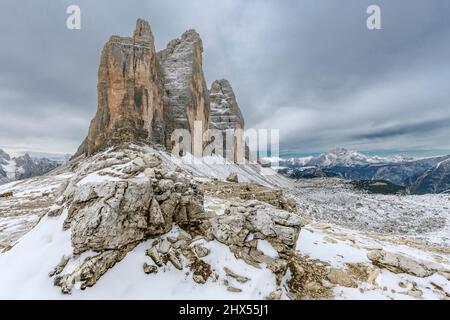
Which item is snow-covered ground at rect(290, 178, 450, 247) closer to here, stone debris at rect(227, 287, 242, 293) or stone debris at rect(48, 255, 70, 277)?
stone debris at rect(227, 287, 242, 293)

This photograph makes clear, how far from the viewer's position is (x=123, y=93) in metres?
70.4

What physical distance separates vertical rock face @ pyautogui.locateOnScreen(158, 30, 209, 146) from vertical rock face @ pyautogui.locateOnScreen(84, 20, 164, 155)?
15006mm

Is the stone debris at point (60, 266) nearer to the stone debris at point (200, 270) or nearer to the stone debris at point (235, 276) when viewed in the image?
the stone debris at point (200, 270)

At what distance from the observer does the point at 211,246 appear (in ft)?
33.4

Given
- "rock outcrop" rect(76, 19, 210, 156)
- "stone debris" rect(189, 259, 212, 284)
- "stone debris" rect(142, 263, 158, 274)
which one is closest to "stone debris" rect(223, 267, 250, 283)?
"stone debris" rect(189, 259, 212, 284)

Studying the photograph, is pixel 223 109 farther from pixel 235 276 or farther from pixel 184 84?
pixel 235 276

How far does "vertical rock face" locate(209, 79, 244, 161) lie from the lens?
156 m

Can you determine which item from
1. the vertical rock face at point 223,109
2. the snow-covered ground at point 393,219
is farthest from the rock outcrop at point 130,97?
the vertical rock face at point 223,109

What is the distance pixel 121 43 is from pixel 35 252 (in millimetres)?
81804

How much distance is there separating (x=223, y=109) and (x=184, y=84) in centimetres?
6866

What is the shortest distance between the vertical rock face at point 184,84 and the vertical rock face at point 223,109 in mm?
43370

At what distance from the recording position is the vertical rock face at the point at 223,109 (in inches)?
6152

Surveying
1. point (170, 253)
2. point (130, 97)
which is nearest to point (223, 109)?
point (130, 97)
